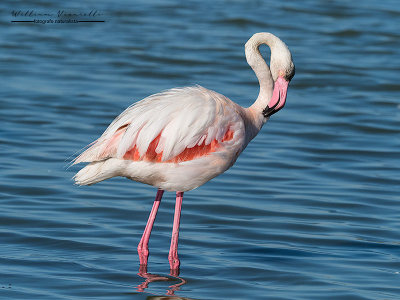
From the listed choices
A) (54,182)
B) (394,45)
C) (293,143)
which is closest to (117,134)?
(54,182)

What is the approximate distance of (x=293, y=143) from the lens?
11398 mm

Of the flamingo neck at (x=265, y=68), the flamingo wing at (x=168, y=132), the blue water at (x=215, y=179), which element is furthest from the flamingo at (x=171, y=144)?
the blue water at (x=215, y=179)

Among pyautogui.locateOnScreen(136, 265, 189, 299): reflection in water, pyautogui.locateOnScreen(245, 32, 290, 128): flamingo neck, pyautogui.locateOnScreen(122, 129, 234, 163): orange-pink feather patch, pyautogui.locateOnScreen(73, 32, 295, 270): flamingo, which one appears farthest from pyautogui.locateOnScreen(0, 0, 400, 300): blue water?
pyautogui.locateOnScreen(245, 32, 290, 128): flamingo neck

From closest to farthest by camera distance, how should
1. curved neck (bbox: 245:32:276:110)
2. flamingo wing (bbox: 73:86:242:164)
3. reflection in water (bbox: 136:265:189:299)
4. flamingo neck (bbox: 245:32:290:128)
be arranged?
reflection in water (bbox: 136:265:189:299), flamingo wing (bbox: 73:86:242:164), flamingo neck (bbox: 245:32:290:128), curved neck (bbox: 245:32:276:110)

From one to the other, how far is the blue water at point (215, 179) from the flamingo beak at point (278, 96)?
1201mm

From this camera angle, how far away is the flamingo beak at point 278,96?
725 cm

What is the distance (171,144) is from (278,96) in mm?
1106

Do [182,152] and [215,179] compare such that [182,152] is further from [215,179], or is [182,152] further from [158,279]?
[215,179]

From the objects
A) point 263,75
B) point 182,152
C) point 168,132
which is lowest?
point 182,152

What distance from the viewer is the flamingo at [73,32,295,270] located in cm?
670

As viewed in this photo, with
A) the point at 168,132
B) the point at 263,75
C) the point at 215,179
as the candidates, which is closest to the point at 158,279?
the point at 168,132

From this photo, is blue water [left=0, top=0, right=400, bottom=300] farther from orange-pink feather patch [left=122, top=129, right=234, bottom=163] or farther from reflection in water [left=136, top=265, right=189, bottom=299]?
orange-pink feather patch [left=122, top=129, right=234, bottom=163]

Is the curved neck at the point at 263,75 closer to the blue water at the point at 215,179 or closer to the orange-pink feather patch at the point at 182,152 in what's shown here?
the orange-pink feather patch at the point at 182,152

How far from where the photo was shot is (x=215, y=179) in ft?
32.0
